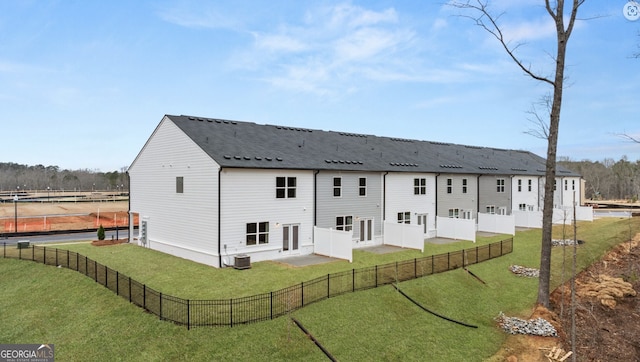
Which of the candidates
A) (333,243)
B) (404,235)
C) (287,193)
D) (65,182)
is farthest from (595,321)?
(65,182)

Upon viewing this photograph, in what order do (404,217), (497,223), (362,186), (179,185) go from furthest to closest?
(497,223)
(404,217)
(362,186)
(179,185)

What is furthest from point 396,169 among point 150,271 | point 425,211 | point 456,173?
point 150,271

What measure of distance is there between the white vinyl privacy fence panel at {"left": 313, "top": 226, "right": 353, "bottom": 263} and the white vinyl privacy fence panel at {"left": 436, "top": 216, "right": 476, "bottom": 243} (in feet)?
44.2

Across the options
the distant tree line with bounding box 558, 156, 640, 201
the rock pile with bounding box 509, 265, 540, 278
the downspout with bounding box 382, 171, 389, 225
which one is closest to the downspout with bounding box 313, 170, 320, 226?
the downspout with bounding box 382, 171, 389, 225

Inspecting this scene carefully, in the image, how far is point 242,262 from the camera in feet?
71.4

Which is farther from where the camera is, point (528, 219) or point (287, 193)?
point (528, 219)

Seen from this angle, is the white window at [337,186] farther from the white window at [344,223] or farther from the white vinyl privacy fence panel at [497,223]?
the white vinyl privacy fence panel at [497,223]

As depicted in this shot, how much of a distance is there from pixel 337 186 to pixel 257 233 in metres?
7.20

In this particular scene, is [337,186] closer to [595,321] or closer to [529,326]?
[529,326]

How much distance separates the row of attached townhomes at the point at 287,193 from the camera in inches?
921

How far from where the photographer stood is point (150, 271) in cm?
2145

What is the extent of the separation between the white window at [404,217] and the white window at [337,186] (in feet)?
22.2

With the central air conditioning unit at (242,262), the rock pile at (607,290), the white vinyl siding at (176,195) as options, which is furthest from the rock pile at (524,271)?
the white vinyl siding at (176,195)

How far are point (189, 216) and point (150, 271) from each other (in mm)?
4359
